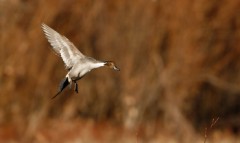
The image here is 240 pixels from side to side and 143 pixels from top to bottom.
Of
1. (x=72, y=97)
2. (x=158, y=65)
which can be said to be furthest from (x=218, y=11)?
(x=72, y=97)

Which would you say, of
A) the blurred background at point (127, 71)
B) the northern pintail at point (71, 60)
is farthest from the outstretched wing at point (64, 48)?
the blurred background at point (127, 71)

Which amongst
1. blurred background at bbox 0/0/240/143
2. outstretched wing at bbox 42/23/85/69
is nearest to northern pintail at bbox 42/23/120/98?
outstretched wing at bbox 42/23/85/69

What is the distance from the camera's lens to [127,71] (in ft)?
40.8

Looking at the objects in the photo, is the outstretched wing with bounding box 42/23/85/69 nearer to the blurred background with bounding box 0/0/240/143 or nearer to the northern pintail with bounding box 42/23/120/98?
the northern pintail with bounding box 42/23/120/98

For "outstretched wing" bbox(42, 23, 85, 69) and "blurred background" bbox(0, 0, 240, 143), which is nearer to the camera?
"outstretched wing" bbox(42, 23, 85, 69)

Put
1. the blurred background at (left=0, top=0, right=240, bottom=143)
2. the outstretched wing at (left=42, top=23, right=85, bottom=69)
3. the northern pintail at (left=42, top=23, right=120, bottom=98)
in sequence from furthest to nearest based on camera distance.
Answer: the blurred background at (left=0, top=0, right=240, bottom=143) < the outstretched wing at (left=42, top=23, right=85, bottom=69) < the northern pintail at (left=42, top=23, right=120, bottom=98)

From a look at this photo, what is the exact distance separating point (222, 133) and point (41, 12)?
3.28 metres

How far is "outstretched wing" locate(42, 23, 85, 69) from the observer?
260cm

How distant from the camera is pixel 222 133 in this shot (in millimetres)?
12500

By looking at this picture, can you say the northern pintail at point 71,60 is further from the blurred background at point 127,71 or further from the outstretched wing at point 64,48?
the blurred background at point 127,71

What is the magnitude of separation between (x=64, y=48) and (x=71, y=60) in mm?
80

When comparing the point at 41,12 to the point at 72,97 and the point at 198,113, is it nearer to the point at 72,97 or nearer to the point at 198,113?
the point at 72,97

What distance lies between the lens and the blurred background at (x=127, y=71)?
11.7 meters

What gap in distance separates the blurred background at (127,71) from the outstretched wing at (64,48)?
27.7 feet
